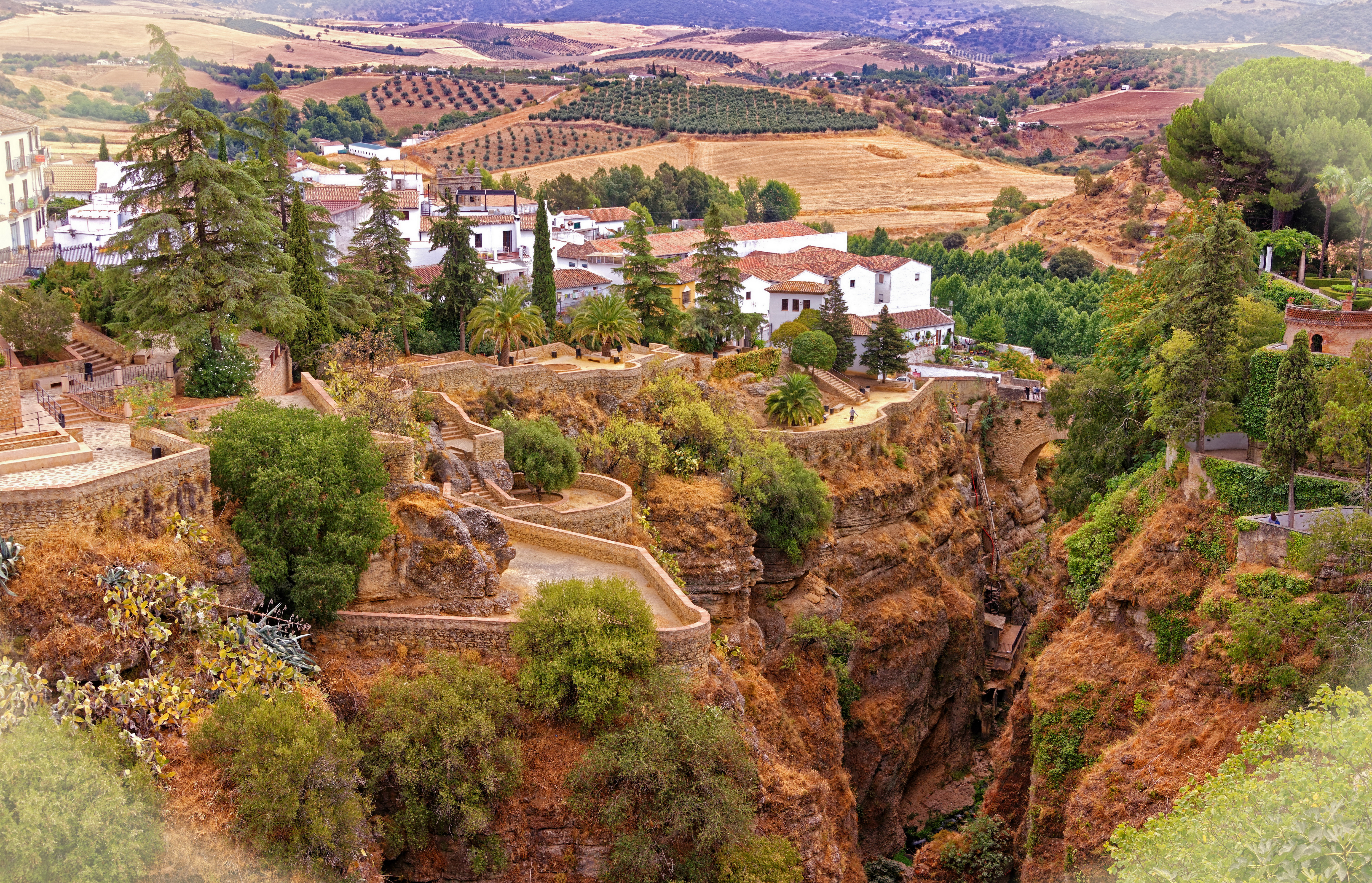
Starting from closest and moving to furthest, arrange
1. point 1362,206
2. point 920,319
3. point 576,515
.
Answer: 1. point 576,515
2. point 1362,206
3. point 920,319

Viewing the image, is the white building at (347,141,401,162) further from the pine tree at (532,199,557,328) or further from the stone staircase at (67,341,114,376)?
the stone staircase at (67,341,114,376)

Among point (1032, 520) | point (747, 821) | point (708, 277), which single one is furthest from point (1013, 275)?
point (747, 821)

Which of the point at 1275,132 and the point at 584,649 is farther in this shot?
the point at 1275,132

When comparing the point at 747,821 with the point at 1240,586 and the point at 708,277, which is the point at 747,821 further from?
the point at 708,277

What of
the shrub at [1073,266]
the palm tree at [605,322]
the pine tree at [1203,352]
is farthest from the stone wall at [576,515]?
the shrub at [1073,266]

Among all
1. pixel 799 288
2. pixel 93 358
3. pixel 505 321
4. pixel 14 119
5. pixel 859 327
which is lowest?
pixel 859 327

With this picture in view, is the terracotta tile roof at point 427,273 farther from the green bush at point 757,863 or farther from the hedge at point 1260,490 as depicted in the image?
the hedge at point 1260,490

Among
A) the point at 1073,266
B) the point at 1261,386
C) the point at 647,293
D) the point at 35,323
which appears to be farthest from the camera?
the point at 1073,266

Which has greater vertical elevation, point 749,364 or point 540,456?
point 540,456

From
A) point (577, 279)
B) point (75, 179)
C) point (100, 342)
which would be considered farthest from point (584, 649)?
point (75, 179)

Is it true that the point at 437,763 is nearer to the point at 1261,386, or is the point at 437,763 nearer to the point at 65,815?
the point at 65,815
